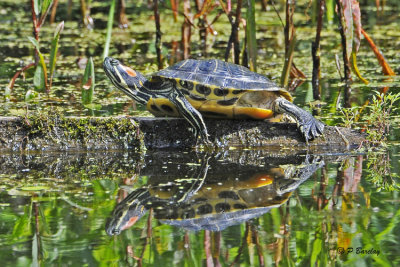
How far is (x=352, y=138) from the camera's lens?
4922 millimetres

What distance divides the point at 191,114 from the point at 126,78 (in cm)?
95

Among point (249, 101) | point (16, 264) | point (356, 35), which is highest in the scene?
point (356, 35)

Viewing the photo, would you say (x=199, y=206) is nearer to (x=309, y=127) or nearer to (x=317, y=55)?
(x=309, y=127)

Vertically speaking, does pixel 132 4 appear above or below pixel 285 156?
above

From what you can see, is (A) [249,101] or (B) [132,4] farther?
(B) [132,4]

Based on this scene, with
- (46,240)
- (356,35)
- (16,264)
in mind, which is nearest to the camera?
(16,264)

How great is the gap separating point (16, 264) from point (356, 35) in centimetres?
380

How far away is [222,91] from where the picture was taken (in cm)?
503

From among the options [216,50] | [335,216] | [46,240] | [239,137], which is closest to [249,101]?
[239,137]

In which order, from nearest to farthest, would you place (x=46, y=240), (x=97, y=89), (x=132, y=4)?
(x=46, y=240) → (x=97, y=89) → (x=132, y=4)

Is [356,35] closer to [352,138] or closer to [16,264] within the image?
→ [352,138]

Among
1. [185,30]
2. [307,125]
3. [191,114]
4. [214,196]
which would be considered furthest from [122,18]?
[214,196]

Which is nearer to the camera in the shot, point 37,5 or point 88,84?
point 37,5

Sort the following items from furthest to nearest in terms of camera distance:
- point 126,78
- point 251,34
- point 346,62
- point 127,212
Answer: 1. point 346,62
2. point 251,34
3. point 126,78
4. point 127,212
